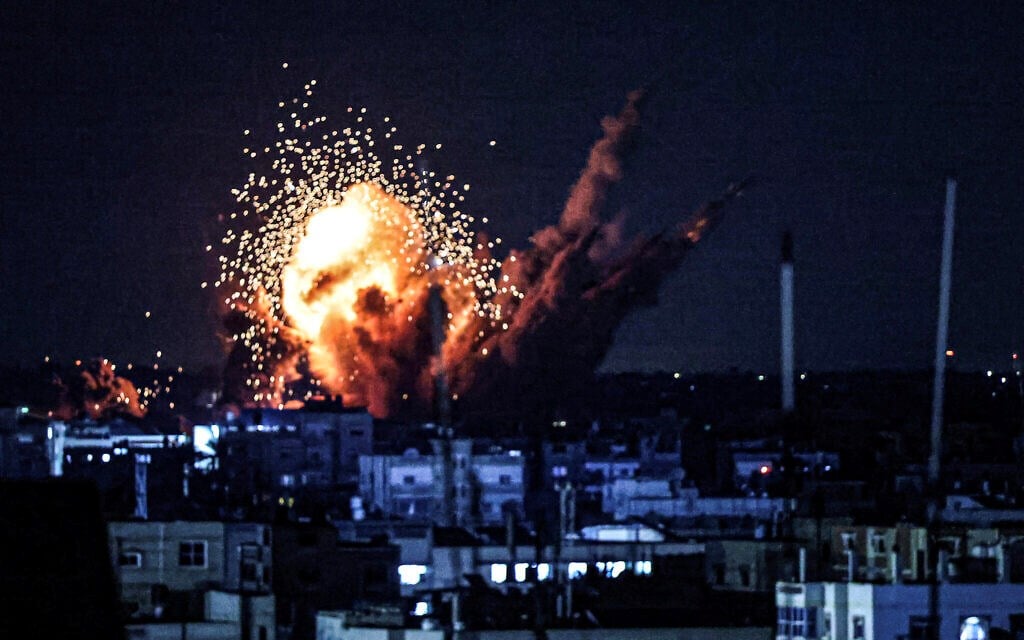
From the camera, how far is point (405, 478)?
56312mm

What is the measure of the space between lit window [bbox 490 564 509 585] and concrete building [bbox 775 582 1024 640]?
21.1 ft

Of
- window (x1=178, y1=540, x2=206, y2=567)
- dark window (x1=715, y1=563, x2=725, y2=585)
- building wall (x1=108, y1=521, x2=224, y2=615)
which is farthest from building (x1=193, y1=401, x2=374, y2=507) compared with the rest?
window (x1=178, y1=540, x2=206, y2=567)

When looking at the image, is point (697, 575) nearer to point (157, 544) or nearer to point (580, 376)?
point (157, 544)

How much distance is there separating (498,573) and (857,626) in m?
7.56

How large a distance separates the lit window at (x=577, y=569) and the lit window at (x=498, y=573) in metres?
0.67

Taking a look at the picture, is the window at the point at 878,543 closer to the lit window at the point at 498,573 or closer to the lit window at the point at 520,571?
the lit window at the point at 520,571

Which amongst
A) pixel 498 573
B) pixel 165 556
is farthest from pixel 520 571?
pixel 165 556

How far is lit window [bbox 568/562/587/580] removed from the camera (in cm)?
2969

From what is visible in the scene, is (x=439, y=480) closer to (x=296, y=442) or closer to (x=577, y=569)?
(x=296, y=442)

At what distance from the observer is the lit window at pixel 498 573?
3016 centimetres

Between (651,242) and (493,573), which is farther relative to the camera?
(651,242)

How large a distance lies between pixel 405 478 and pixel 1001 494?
14.2m

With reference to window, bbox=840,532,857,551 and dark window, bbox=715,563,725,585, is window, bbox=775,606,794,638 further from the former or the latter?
dark window, bbox=715,563,725,585

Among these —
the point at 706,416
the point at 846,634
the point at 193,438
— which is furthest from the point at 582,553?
the point at 706,416
